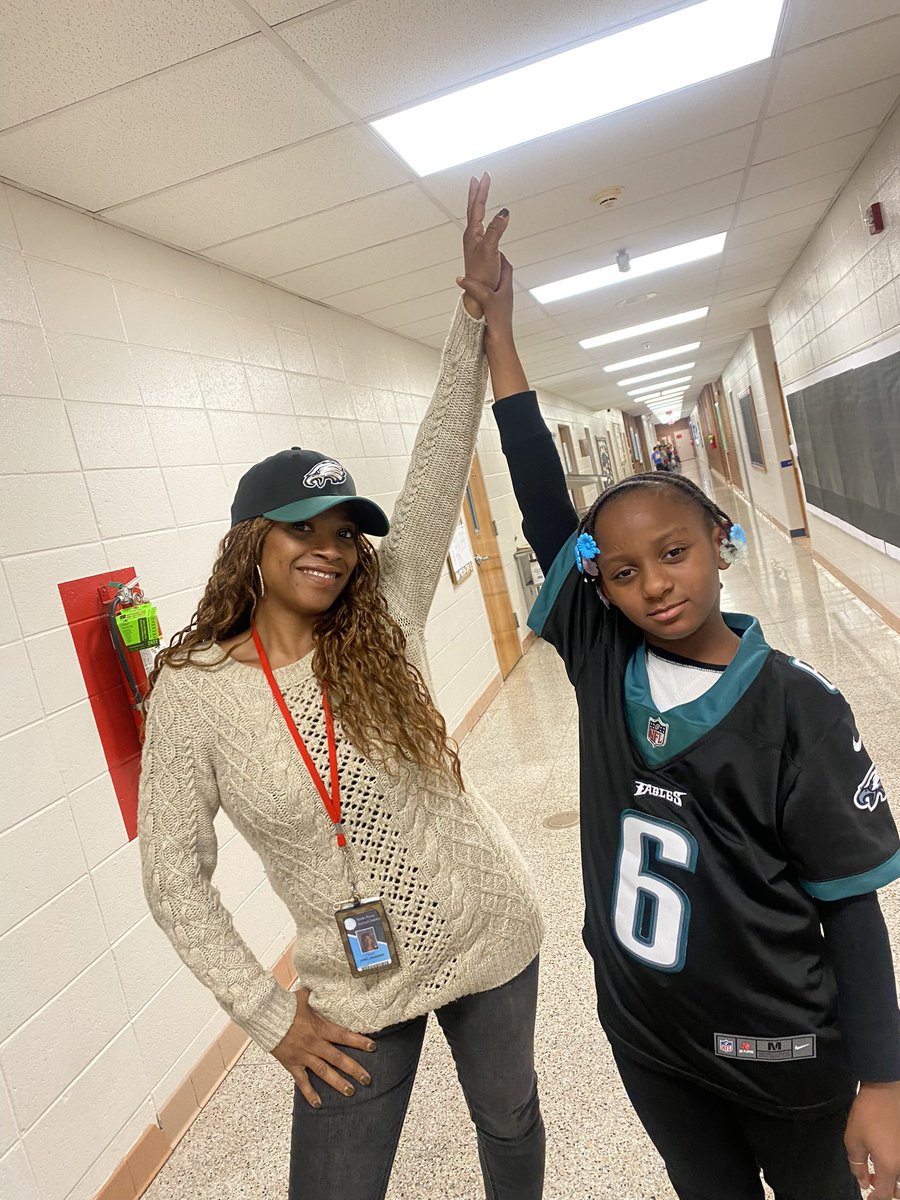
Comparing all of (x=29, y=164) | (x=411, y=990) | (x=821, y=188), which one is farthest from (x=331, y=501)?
(x=821, y=188)

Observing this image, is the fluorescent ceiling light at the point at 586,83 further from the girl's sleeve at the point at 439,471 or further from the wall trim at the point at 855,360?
the wall trim at the point at 855,360

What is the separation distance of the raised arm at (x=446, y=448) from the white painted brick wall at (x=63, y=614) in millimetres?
1195

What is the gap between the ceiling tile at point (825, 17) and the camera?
2.29 m

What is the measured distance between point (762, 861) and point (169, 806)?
784 millimetres

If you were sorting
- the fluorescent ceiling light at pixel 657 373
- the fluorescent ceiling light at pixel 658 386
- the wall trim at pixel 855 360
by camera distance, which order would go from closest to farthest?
the wall trim at pixel 855 360 < the fluorescent ceiling light at pixel 657 373 < the fluorescent ceiling light at pixel 658 386

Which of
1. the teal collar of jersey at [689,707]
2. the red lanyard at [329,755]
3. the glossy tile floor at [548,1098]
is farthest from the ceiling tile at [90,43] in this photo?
the glossy tile floor at [548,1098]

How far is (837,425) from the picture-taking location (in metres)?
5.25

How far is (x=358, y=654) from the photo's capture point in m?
1.14

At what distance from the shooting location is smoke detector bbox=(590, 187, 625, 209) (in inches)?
134

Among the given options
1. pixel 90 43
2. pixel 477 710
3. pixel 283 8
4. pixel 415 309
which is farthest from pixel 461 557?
pixel 90 43

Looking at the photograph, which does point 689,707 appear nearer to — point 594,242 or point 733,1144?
point 733,1144

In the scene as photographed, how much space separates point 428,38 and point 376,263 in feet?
5.50

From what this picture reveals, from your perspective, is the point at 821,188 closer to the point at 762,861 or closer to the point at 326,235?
the point at 326,235

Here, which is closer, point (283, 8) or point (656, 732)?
point (656, 732)
